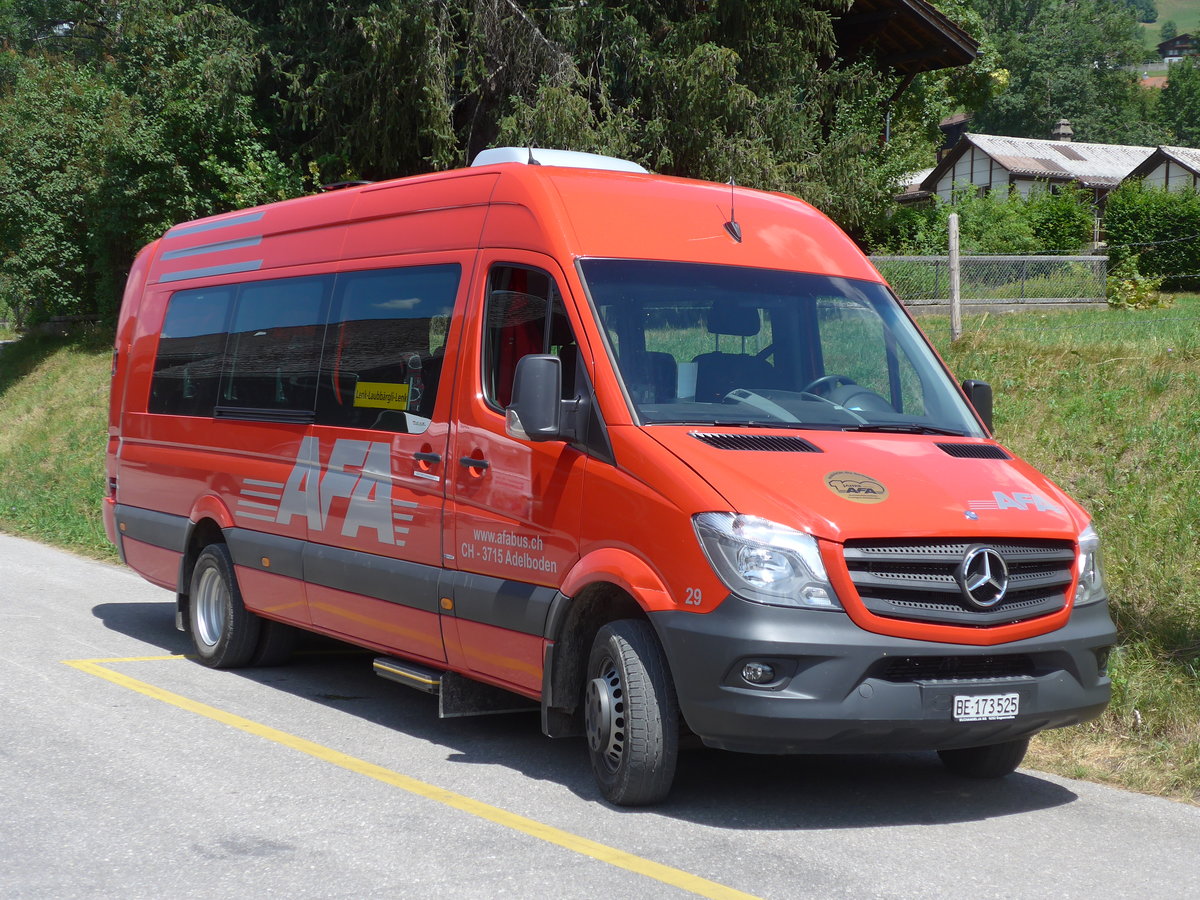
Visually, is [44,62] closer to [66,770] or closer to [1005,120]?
[66,770]

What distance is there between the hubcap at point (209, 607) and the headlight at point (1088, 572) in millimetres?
5462

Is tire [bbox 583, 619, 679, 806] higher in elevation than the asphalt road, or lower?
higher

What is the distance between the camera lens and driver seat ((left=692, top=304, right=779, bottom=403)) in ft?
20.0

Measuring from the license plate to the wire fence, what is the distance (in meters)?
13.6

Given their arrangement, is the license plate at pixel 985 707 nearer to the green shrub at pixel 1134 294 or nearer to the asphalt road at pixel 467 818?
the asphalt road at pixel 467 818

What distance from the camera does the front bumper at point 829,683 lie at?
5152 mm

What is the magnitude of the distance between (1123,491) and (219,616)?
20.3 feet

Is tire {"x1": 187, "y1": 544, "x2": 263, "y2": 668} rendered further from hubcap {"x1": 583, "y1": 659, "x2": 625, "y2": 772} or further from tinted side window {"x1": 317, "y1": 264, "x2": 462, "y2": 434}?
hubcap {"x1": 583, "y1": 659, "x2": 625, "y2": 772}

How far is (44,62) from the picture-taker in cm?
3444

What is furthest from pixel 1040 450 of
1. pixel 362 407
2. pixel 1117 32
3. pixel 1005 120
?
pixel 1117 32

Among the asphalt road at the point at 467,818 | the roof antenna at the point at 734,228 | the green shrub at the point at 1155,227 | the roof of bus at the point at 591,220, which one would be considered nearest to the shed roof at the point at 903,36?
the green shrub at the point at 1155,227

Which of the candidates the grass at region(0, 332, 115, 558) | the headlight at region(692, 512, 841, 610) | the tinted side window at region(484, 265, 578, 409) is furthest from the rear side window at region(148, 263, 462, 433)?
the grass at region(0, 332, 115, 558)

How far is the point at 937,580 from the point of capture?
5320 mm

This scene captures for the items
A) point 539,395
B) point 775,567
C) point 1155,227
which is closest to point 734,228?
point 539,395
